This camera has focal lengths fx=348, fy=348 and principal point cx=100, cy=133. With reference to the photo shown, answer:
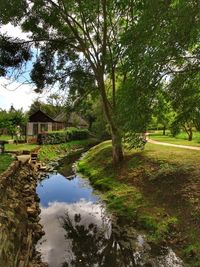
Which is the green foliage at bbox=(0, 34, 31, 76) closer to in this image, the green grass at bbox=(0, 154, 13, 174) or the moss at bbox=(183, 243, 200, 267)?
the green grass at bbox=(0, 154, 13, 174)

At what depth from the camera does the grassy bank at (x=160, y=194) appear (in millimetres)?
11508

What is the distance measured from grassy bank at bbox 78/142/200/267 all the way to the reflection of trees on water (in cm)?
108

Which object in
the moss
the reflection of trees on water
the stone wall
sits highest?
the stone wall

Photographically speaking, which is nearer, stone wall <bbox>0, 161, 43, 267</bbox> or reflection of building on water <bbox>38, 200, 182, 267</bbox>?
stone wall <bbox>0, 161, 43, 267</bbox>

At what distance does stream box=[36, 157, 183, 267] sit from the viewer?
10219 mm

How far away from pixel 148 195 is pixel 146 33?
7.97 meters

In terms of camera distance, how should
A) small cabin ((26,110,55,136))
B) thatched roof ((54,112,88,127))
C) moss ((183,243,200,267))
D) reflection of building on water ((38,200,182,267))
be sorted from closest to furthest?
moss ((183,243,200,267)), reflection of building on water ((38,200,182,267)), small cabin ((26,110,55,136)), thatched roof ((54,112,88,127))

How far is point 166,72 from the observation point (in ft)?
41.0

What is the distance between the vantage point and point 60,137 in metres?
48.5

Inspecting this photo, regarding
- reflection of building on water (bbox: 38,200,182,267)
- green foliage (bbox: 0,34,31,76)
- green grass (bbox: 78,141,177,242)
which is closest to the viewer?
reflection of building on water (bbox: 38,200,182,267)

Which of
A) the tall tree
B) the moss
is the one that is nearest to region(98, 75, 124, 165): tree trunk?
the tall tree

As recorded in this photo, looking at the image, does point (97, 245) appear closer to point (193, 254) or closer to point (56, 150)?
point (193, 254)

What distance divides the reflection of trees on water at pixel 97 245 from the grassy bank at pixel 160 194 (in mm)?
1083

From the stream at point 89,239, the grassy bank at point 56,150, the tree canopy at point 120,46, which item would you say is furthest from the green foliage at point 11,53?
the grassy bank at point 56,150
